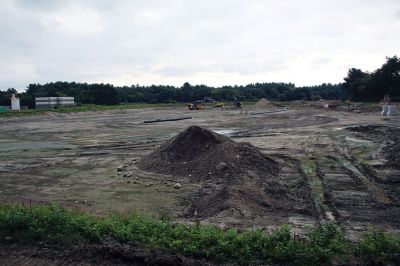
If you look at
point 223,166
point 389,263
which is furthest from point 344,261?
point 223,166

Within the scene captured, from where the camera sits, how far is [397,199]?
1119 centimetres

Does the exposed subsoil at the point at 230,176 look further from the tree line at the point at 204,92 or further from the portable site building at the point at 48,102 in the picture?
the portable site building at the point at 48,102

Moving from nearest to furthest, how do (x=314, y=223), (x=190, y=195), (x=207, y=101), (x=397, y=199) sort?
1. (x=314, y=223)
2. (x=397, y=199)
3. (x=190, y=195)
4. (x=207, y=101)

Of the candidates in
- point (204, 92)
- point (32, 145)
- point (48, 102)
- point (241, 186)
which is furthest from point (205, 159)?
point (204, 92)

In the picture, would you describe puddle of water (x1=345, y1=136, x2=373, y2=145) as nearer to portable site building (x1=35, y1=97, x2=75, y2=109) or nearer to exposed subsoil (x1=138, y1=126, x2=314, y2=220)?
exposed subsoil (x1=138, y1=126, x2=314, y2=220)

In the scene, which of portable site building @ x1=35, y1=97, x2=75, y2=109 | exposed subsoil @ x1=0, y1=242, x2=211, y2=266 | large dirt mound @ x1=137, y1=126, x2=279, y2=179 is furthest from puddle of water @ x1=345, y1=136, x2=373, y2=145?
portable site building @ x1=35, y1=97, x2=75, y2=109

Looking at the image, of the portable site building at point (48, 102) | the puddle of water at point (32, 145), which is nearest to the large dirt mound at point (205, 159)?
the puddle of water at point (32, 145)

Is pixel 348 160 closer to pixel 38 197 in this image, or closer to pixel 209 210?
pixel 209 210

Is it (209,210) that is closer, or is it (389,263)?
(389,263)

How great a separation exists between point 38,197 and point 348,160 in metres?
12.0

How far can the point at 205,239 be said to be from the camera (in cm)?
691

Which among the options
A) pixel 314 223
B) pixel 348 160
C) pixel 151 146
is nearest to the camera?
pixel 314 223

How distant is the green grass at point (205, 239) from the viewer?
639 centimetres

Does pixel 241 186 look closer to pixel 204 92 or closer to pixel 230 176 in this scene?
pixel 230 176
